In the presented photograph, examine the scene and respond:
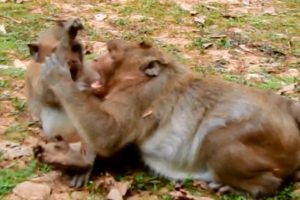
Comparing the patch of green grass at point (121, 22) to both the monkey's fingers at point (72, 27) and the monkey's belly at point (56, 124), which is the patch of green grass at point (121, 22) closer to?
the monkey's fingers at point (72, 27)

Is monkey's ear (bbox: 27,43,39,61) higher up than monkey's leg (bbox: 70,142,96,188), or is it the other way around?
monkey's ear (bbox: 27,43,39,61)

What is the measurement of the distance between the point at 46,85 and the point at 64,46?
426 mm

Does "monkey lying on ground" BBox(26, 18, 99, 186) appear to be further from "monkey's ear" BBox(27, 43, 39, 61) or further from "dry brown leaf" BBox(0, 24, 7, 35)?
"dry brown leaf" BBox(0, 24, 7, 35)

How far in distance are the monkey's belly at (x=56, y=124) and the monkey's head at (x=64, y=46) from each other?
0.29 meters

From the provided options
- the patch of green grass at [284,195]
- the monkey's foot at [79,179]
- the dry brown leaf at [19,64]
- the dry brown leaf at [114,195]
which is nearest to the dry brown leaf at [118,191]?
the dry brown leaf at [114,195]

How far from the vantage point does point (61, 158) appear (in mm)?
5137

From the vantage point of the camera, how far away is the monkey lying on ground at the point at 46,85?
222 inches

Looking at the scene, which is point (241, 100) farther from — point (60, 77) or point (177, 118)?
point (60, 77)

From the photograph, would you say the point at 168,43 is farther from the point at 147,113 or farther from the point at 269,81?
the point at 147,113

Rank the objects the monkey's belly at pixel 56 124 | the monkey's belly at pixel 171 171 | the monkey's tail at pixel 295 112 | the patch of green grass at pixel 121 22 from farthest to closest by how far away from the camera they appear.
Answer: the patch of green grass at pixel 121 22 → the monkey's belly at pixel 56 124 → the monkey's tail at pixel 295 112 → the monkey's belly at pixel 171 171

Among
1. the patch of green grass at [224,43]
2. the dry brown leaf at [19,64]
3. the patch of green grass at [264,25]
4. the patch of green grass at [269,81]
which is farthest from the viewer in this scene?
the patch of green grass at [264,25]

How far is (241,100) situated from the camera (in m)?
5.30

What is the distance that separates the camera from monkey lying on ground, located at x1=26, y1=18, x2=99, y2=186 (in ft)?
18.5

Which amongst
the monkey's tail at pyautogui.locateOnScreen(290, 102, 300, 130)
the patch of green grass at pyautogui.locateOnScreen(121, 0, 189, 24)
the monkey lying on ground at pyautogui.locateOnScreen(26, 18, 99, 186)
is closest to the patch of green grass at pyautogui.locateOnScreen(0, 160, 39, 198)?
the monkey lying on ground at pyautogui.locateOnScreen(26, 18, 99, 186)
